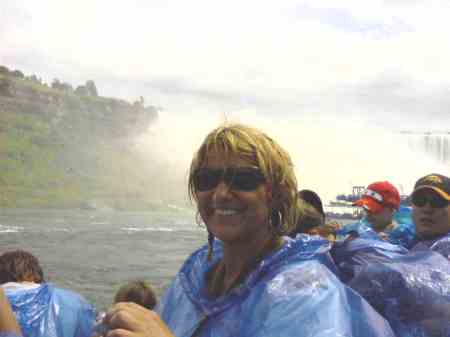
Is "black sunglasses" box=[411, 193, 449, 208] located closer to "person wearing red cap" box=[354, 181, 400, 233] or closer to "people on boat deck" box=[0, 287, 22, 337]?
"person wearing red cap" box=[354, 181, 400, 233]

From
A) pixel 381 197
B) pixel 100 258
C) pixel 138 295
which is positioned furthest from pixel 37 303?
pixel 100 258

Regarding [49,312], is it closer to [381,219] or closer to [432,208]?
[432,208]

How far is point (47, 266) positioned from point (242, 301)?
3415 centimetres

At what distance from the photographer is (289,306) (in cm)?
143

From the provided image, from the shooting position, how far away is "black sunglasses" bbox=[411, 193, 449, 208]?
3090 mm

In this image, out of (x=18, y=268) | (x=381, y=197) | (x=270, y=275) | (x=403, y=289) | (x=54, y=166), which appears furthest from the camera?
(x=54, y=166)

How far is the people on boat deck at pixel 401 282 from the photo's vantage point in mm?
1676

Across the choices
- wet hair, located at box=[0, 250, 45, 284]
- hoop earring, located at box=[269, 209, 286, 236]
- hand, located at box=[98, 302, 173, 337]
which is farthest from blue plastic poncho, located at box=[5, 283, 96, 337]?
hand, located at box=[98, 302, 173, 337]

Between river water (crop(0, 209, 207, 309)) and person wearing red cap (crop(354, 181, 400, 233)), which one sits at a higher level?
person wearing red cap (crop(354, 181, 400, 233))

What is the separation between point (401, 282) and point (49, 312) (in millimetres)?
2886

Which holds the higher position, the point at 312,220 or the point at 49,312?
the point at 312,220

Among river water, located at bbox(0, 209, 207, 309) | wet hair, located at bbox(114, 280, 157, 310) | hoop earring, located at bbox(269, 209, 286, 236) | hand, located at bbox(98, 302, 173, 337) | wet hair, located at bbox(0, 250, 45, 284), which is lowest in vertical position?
river water, located at bbox(0, 209, 207, 309)

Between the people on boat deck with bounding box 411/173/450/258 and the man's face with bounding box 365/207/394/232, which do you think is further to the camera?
the man's face with bounding box 365/207/394/232

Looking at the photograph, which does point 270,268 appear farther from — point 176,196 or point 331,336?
point 176,196
